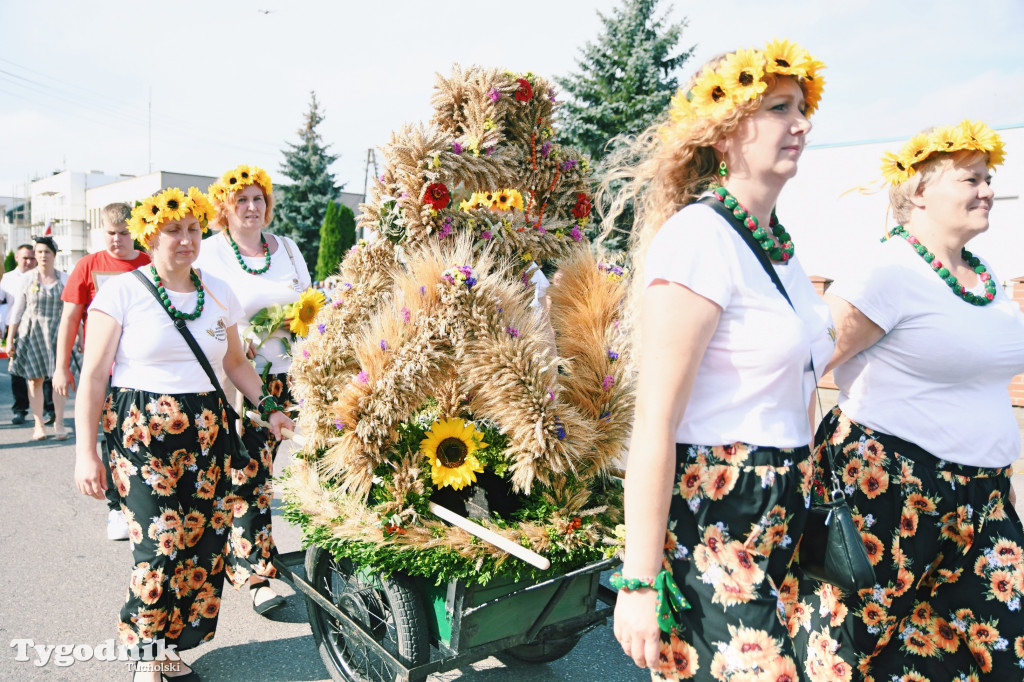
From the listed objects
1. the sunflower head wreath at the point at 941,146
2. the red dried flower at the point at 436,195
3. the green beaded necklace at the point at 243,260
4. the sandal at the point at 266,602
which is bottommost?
the sandal at the point at 266,602

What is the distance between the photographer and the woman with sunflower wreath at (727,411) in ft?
4.73

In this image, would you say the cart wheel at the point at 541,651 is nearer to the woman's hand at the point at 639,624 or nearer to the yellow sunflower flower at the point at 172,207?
the woman's hand at the point at 639,624

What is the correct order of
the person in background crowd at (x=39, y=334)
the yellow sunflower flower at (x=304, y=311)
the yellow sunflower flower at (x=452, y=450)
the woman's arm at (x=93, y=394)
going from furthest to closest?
the person in background crowd at (x=39, y=334)
the yellow sunflower flower at (x=304, y=311)
the woman's arm at (x=93, y=394)
the yellow sunflower flower at (x=452, y=450)

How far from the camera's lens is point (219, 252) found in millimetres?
4094

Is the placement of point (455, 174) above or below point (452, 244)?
above

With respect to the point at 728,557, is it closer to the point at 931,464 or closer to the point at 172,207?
the point at 931,464

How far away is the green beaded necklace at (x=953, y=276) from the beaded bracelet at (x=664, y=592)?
1.48 metres

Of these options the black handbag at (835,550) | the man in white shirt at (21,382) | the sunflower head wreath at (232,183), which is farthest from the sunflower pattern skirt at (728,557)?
the man in white shirt at (21,382)

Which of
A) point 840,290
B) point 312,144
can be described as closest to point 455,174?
point 840,290

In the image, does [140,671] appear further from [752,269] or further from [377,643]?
[752,269]

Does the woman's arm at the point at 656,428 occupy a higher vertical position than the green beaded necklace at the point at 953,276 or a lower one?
lower

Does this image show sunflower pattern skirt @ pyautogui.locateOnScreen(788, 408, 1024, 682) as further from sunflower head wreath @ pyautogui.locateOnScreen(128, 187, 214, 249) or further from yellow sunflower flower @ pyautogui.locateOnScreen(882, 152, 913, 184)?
sunflower head wreath @ pyautogui.locateOnScreen(128, 187, 214, 249)

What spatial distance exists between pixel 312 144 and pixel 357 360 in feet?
96.3

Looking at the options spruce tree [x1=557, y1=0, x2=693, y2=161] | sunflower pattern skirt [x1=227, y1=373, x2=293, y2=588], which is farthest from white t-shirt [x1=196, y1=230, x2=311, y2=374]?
spruce tree [x1=557, y1=0, x2=693, y2=161]
